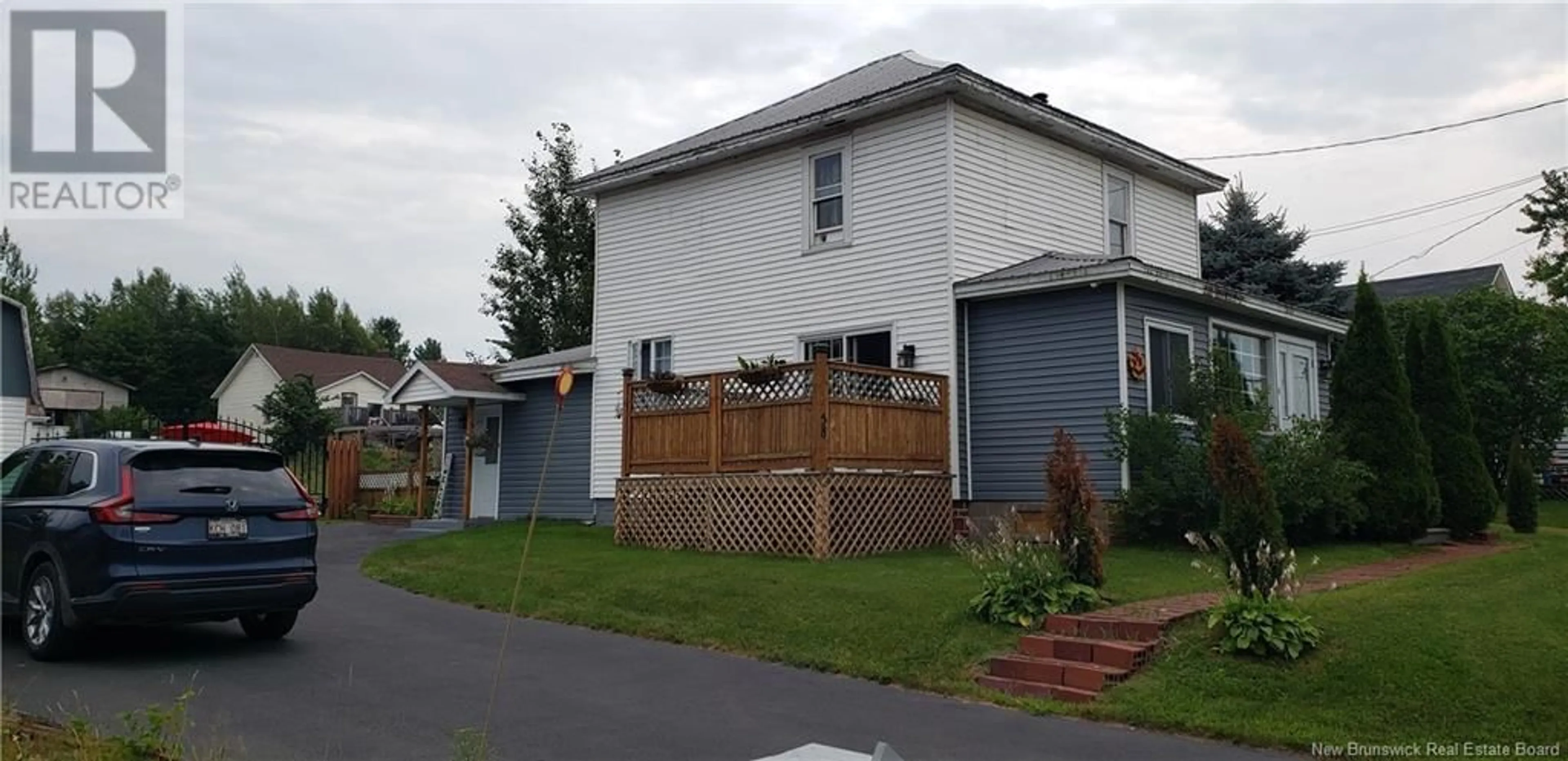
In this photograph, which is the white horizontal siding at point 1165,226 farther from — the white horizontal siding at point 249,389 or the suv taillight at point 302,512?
the white horizontal siding at point 249,389

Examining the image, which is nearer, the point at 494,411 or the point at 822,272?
the point at 822,272

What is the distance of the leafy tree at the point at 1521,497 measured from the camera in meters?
17.8

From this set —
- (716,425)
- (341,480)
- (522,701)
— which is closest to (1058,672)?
(522,701)

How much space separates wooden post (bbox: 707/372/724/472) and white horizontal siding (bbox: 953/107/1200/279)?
376 centimetres

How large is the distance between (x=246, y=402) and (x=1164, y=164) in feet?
154

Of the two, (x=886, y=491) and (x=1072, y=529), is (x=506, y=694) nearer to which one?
(x=1072, y=529)

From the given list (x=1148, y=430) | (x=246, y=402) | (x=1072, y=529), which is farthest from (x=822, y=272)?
(x=246, y=402)

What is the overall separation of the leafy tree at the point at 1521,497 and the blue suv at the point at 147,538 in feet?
56.8

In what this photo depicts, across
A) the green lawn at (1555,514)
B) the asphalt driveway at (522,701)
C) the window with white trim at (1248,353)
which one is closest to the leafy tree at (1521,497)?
the green lawn at (1555,514)

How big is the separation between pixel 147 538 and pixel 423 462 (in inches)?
649

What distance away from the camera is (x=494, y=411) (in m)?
23.8

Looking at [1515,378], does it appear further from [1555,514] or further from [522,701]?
[522,701]

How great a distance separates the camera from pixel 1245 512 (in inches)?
340

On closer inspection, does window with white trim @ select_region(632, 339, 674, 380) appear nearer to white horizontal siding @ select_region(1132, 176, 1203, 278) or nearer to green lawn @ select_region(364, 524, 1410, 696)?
green lawn @ select_region(364, 524, 1410, 696)
